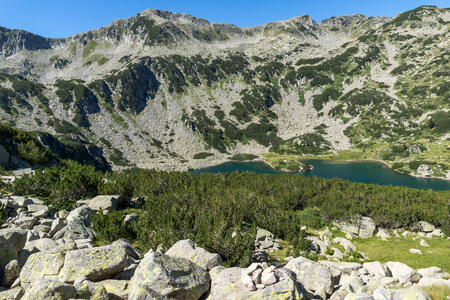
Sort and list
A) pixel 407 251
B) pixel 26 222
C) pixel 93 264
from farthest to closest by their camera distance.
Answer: pixel 407 251, pixel 26 222, pixel 93 264

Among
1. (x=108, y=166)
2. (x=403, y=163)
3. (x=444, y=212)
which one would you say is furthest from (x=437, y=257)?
(x=108, y=166)

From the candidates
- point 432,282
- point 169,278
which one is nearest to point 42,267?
point 169,278

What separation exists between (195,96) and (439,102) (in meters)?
166

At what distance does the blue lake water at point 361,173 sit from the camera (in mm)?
76250

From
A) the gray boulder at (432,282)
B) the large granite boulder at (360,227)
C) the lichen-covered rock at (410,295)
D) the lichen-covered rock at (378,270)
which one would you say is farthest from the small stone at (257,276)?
the large granite boulder at (360,227)

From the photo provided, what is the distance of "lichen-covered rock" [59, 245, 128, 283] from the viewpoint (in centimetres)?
594

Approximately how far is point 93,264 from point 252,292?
4.68 meters

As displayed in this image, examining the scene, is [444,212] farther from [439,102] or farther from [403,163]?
[439,102]

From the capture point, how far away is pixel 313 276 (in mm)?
7340

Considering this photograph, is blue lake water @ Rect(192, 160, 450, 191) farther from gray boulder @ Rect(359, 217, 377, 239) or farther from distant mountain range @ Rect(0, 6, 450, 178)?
gray boulder @ Rect(359, 217, 377, 239)

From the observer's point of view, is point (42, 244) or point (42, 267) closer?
point (42, 267)

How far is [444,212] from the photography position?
73.1 ft

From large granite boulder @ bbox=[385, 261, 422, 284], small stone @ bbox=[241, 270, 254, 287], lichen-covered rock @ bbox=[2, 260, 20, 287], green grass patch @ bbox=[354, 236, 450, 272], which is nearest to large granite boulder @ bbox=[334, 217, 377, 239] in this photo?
green grass patch @ bbox=[354, 236, 450, 272]

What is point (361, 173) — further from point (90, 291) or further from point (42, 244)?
point (90, 291)
